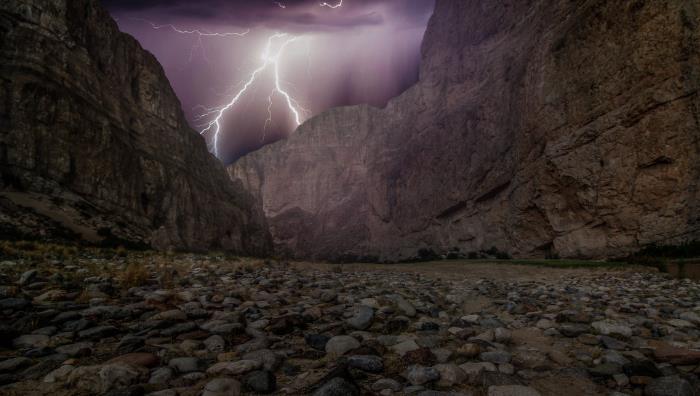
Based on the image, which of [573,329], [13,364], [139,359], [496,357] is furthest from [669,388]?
[13,364]

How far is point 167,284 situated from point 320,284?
2.85 meters

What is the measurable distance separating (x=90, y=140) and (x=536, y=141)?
44.6 meters

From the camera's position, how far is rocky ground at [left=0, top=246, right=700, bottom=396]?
2.20 meters

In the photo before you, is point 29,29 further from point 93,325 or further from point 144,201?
point 93,325

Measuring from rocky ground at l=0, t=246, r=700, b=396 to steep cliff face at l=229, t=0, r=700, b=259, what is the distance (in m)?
24.3

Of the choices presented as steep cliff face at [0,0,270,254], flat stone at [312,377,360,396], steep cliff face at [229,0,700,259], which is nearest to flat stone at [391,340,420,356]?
flat stone at [312,377,360,396]

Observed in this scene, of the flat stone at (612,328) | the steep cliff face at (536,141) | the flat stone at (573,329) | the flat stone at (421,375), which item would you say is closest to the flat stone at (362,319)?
the flat stone at (421,375)

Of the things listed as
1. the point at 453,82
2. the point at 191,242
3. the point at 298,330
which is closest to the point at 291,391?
the point at 298,330

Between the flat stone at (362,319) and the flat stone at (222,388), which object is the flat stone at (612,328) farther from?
the flat stone at (222,388)

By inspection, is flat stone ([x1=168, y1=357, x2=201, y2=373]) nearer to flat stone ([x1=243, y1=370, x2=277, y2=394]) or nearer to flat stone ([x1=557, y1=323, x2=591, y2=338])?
flat stone ([x1=243, y1=370, x2=277, y2=394])

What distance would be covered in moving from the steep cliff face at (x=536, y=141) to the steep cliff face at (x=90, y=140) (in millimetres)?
34966

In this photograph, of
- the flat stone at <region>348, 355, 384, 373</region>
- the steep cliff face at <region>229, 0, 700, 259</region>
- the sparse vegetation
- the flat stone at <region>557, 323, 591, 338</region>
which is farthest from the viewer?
the steep cliff face at <region>229, 0, 700, 259</region>

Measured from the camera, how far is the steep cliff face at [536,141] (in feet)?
73.0

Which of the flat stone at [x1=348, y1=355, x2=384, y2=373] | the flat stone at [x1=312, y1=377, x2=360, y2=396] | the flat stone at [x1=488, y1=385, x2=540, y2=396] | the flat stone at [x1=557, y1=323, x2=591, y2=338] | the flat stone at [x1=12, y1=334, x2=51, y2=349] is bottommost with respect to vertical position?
the flat stone at [x1=557, y1=323, x2=591, y2=338]
